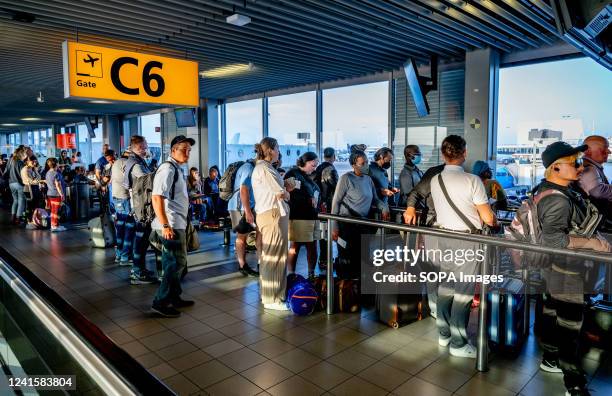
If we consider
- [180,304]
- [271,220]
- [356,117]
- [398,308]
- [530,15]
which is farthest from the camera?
[356,117]

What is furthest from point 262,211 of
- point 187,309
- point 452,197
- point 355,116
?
point 355,116

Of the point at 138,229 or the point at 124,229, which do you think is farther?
the point at 124,229

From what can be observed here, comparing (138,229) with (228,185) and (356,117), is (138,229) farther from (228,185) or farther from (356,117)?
(356,117)

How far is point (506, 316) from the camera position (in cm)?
344

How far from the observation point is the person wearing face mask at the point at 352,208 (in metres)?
4.84

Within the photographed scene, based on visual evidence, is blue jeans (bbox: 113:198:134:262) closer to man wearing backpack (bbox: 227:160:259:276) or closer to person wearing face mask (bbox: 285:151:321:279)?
man wearing backpack (bbox: 227:160:259:276)

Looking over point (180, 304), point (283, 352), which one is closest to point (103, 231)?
point (180, 304)

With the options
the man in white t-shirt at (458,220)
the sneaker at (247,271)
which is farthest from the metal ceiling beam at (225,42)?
the man in white t-shirt at (458,220)

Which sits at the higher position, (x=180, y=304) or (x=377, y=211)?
(x=377, y=211)

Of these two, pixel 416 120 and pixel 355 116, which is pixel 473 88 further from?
pixel 355 116

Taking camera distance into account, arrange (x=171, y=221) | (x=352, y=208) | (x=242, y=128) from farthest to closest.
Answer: (x=242, y=128), (x=352, y=208), (x=171, y=221)

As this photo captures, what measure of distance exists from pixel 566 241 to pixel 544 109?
5338 millimetres

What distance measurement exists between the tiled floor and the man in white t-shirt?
0.97 feet

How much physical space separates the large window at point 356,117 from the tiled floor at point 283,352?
5.67 m
